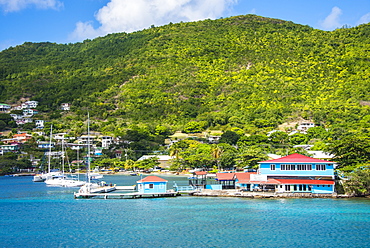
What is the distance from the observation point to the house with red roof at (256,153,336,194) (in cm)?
5719

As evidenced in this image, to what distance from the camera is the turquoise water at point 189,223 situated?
35281 millimetres

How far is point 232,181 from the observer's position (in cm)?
6475

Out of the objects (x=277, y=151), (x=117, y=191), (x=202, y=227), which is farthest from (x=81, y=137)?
(x=202, y=227)

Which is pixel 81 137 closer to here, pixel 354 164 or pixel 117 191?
pixel 117 191

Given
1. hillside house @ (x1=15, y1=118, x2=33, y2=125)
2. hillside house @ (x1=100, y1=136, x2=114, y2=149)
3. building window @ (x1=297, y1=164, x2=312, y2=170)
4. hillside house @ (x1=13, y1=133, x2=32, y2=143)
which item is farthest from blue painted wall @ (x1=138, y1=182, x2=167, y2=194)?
hillside house @ (x1=15, y1=118, x2=33, y2=125)

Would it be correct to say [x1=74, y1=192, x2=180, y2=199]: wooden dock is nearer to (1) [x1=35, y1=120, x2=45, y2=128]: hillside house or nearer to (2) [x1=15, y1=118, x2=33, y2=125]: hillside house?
(1) [x1=35, y1=120, x2=45, y2=128]: hillside house

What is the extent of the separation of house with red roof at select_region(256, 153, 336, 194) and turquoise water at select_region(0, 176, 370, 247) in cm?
333

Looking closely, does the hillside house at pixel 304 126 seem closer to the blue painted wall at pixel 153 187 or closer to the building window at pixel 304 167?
the building window at pixel 304 167

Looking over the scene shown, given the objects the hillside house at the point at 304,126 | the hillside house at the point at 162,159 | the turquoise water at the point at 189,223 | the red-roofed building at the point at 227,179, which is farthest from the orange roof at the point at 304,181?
the hillside house at the point at 304,126

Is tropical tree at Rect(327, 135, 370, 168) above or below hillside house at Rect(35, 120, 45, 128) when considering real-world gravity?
below

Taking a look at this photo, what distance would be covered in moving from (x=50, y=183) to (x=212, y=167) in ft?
127

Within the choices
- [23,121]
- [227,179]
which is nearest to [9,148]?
[23,121]

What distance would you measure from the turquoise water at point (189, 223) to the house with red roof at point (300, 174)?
333 cm

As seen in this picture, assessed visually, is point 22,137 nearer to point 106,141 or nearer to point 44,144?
point 44,144
